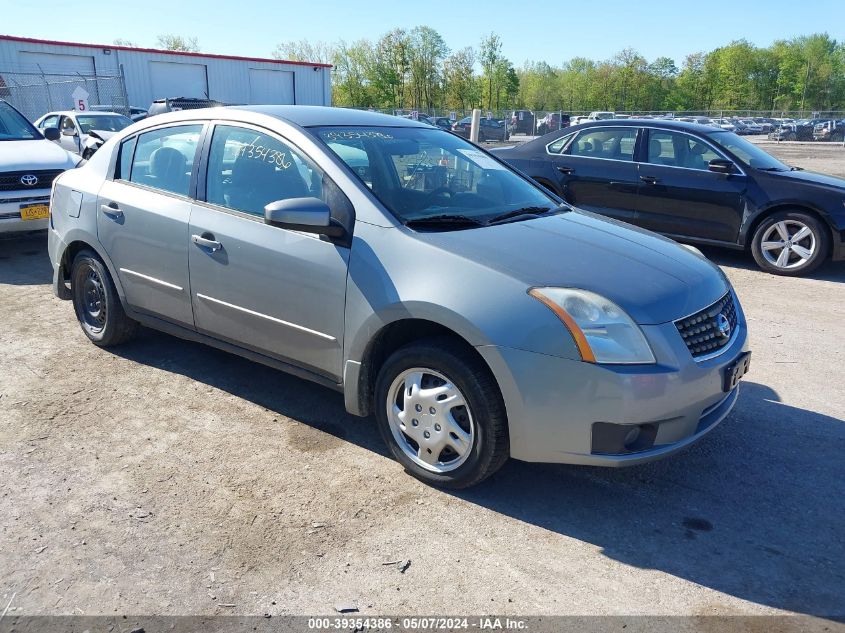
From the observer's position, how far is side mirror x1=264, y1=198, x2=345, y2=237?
3.23m

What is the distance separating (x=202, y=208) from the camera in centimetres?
396

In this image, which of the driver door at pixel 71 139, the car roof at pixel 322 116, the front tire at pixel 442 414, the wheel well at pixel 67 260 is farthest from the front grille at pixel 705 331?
the driver door at pixel 71 139

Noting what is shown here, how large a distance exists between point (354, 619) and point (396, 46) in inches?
3108

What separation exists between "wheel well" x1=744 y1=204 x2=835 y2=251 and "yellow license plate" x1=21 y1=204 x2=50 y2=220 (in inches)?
314

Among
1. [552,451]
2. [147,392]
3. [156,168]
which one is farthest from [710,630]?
[156,168]

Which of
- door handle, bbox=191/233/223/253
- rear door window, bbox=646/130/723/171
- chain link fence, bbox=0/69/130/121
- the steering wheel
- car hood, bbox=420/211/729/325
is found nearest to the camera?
car hood, bbox=420/211/729/325

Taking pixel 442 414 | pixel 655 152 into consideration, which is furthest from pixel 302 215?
pixel 655 152

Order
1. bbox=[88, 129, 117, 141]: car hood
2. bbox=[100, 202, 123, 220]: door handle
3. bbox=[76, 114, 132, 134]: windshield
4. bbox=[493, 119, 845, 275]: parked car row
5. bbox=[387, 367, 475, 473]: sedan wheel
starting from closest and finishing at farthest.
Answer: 1. bbox=[387, 367, 475, 473]: sedan wheel
2. bbox=[100, 202, 123, 220]: door handle
3. bbox=[493, 119, 845, 275]: parked car row
4. bbox=[88, 129, 117, 141]: car hood
5. bbox=[76, 114, 132, 134]: windshield

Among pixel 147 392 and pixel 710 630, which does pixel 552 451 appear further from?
pixel 147 392

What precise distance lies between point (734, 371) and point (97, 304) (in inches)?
165

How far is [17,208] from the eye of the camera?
7.70 meters

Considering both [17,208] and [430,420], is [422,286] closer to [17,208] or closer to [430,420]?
[430,420]

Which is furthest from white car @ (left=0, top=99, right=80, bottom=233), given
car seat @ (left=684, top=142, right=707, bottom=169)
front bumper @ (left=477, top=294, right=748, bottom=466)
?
car seat @ (left=684, top=142, right=707, bottom=169)

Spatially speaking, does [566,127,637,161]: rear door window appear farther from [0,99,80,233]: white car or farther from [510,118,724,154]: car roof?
[0,99,80,233]: white car
